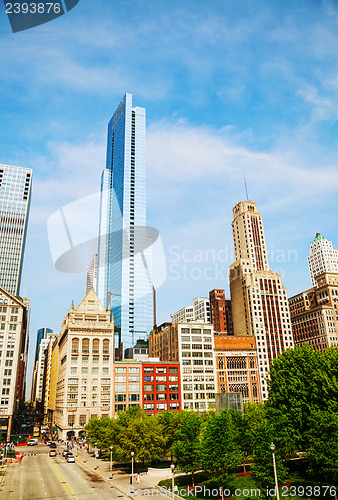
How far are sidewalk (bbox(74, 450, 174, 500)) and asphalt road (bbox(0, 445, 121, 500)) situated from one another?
1396mm

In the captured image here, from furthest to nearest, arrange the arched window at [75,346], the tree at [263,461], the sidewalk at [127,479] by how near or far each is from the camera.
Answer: the arched window at [75,346] < the sidewalk at [127,479] < the tree at [263,461]

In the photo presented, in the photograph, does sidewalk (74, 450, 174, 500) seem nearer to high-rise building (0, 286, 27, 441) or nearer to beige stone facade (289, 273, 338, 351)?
high-rise building (0, 286, 27, 441)

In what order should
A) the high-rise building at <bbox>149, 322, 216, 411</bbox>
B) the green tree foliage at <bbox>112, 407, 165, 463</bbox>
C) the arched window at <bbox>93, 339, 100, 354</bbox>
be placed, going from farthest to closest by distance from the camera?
the high-rise building at <bbox>149, 322, 216, 411</bbox> → the arched window at <bbox>93, 339, 100, 354</bbox> → the green tree foliage at <bbox>112, 407, 165, 463</bbox>

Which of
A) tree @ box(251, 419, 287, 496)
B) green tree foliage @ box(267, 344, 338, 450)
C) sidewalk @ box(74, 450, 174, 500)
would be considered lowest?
sidewalk @ box(74, 450, 174, 500)

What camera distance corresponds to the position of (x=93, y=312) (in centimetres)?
12900

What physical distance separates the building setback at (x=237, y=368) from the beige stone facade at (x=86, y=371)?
131 ft

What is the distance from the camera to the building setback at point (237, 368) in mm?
135625

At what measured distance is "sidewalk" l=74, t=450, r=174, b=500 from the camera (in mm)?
48188

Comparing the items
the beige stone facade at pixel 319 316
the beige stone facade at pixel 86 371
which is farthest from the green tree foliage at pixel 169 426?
the beige stone facade at pixel 319 316

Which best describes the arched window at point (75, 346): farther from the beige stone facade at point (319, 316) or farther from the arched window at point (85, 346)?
the beige stone facade at point (319, 316)

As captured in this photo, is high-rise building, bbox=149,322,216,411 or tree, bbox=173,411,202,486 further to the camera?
high-rise building, bbox=149,322,216,411

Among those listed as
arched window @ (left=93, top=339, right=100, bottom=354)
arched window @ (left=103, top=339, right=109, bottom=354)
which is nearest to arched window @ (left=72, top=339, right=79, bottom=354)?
arched window @ (left=93, top=339, right=100, bottom=354)

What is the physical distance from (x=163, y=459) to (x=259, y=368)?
89.4 meters

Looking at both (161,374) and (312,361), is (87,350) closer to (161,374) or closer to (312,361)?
(161,374)
